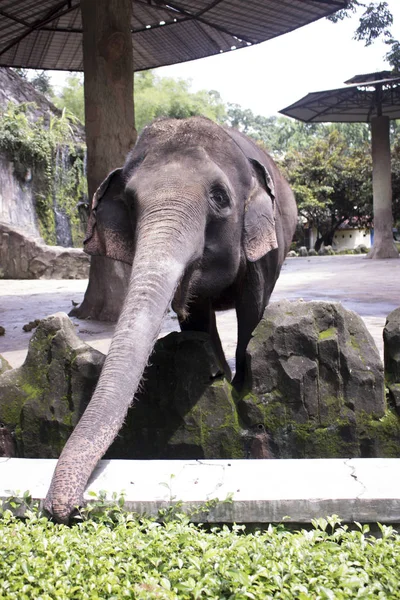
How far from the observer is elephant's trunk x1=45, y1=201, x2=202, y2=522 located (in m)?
2.26

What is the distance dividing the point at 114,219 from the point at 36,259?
1421cm

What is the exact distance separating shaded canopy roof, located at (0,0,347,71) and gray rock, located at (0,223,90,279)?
6615 mm

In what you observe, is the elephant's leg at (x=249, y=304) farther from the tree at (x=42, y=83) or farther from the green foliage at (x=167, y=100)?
the tree at (x=42, y=83)

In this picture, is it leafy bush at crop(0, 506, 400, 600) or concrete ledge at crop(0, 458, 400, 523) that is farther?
concrete ledge at crop(0, 458, 400, 523)

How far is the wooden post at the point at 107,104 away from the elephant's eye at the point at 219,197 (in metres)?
4.62

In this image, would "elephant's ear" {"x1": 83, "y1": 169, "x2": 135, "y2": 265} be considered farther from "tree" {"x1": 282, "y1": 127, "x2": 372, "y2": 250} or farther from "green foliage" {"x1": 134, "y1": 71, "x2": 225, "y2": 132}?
"green foliage" {"x1": 134, "y1": 71, "x2": 225, "y2": 132}

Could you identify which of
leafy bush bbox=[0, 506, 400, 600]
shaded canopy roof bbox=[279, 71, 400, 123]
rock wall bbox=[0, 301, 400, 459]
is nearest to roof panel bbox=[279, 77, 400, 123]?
shaded canopy roof bbox=[279, 71, 400, 123]

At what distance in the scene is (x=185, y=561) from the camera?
6.60ft

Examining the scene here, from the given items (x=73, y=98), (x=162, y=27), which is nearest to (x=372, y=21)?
(x=162, y=27)

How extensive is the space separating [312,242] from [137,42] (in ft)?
99.4

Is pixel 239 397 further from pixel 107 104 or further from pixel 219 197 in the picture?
pixel 107 104

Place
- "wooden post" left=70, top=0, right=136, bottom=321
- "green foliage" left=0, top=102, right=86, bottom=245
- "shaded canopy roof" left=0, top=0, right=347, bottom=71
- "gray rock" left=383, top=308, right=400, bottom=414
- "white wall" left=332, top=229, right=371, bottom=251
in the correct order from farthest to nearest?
"white wall" left=332, top=229, right=371, bottom=251 < "green foliage" left=0, top=102, right=86, bottom=245 < "shaded canopy roof" left=0, top=0, right=347, bottom=71 < "wooden post" left=70, top=0, right=136, bottom=321 < "gray rock" left=383, top=308, right=400, bottom=414

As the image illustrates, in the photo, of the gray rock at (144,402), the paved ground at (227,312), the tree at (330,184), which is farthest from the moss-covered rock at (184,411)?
the tree at (330,184)

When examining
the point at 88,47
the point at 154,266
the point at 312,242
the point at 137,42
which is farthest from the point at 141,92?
the point at 154,266
